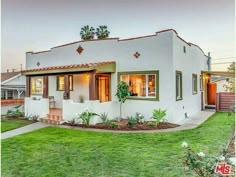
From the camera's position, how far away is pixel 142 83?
43.8 feet

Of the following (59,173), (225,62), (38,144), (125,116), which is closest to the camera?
(59,173)

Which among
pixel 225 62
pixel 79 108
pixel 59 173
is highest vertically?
pixel 225 62

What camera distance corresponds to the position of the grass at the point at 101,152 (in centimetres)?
551

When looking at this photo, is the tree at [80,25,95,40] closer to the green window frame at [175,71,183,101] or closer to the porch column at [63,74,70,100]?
the porch column at [63,74,70,100]

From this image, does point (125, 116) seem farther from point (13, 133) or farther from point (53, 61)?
point (53, 61)

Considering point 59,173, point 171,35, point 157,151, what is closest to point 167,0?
point 171,35

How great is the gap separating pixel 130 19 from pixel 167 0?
5189 mm

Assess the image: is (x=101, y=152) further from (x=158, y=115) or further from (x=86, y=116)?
(x=158, y=115)

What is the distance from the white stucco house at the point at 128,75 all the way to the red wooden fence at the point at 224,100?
256cm

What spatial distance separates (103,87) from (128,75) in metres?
2.26

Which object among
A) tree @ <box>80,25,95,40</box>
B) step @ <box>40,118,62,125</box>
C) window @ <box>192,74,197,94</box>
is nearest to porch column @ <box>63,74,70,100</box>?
step @ <box>40,118,62,125</box>

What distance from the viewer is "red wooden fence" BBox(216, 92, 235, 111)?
701 inches

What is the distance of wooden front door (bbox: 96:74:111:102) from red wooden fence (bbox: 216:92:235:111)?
368 inches

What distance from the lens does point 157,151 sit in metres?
7.08
